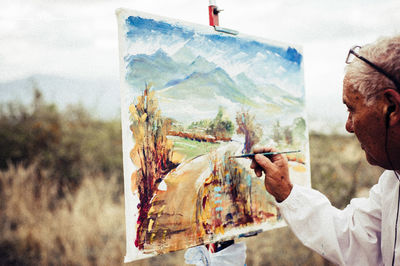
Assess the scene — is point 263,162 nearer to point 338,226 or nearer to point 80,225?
point 338,226

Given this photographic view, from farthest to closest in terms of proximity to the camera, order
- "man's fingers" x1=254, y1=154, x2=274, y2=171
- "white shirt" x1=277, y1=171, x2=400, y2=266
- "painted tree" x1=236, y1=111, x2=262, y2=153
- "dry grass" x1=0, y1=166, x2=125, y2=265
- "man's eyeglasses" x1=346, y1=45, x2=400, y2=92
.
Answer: "dry grass" x1=0, y1=166, x2=125, y2=265
"painted tree" x1=236, y1=111, x2=262, y2=153
"man's fingers" x1=254, y1=154, x2=274, y2=171
"white shirt" x1=277, y1=171, x2=400, y2=266
"man's eyeglasses" x1=346, y1=45, x2=400, y2=92

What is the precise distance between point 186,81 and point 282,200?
2.32ft

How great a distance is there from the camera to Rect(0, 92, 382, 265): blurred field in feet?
11.4

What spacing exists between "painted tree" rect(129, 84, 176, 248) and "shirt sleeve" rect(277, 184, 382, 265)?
613 millimetres

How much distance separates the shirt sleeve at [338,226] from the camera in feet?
4.91

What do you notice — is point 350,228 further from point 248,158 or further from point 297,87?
point 297,87

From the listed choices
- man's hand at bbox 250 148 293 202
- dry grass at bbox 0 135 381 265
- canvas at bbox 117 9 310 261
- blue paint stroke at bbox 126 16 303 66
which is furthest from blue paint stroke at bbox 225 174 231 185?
dry grass at bbox 0 135 381 265

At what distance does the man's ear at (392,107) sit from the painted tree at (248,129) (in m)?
0.67

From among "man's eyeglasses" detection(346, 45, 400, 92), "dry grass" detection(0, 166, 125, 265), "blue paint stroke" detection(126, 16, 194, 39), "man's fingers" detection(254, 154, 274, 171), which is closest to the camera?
"man's eyeglasses" detection(346, 45, 400, 92)

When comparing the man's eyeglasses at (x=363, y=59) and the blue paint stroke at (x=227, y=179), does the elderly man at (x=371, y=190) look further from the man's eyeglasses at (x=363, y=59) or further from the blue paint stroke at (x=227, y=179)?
the blue paint stroke at (x=227, y=179)

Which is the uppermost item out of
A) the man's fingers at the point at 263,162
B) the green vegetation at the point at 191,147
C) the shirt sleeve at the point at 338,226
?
the green vegetation at the point at 191,147

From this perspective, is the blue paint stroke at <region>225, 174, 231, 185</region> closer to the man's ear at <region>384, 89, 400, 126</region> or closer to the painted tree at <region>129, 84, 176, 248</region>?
the painted tree at <region>129, 84, 176, 248</region>

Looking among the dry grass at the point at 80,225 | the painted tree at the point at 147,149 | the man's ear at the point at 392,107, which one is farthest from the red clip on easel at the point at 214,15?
the dry grass at the point at 80,225

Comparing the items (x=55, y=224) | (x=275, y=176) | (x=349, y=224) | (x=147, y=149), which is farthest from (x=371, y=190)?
(x=55, y=224)
